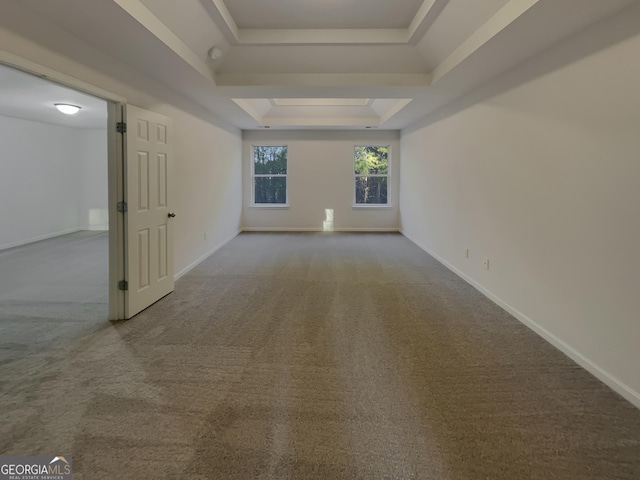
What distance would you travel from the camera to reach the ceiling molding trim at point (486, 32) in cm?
238

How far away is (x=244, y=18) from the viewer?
346 centimetres

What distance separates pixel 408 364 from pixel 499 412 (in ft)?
2.10

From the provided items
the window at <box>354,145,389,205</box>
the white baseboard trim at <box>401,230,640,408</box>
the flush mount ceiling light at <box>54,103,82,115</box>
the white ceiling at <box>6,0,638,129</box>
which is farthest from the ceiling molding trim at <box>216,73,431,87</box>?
the window at <box>354,145,389,205</box>

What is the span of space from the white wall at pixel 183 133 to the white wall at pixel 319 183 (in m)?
0.60

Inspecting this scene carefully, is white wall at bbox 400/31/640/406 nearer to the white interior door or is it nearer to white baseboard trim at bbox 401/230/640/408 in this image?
white baseboard trim at bbox 401/230/640/408

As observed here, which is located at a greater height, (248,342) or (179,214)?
(179,214)

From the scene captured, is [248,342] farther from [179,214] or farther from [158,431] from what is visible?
[179,214]

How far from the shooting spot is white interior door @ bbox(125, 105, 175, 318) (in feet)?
10.5

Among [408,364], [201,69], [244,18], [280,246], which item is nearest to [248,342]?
[408,364]

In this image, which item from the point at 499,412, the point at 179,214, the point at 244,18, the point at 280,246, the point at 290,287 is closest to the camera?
the point at 499,412

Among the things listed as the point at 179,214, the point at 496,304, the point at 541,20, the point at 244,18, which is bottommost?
the point at 496,304

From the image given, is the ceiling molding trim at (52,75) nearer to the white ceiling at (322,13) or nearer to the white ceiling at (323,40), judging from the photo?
the white ceiling at (323,40)

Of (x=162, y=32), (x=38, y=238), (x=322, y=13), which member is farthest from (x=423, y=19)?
(x=38, y=238)

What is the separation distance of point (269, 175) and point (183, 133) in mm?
3952
